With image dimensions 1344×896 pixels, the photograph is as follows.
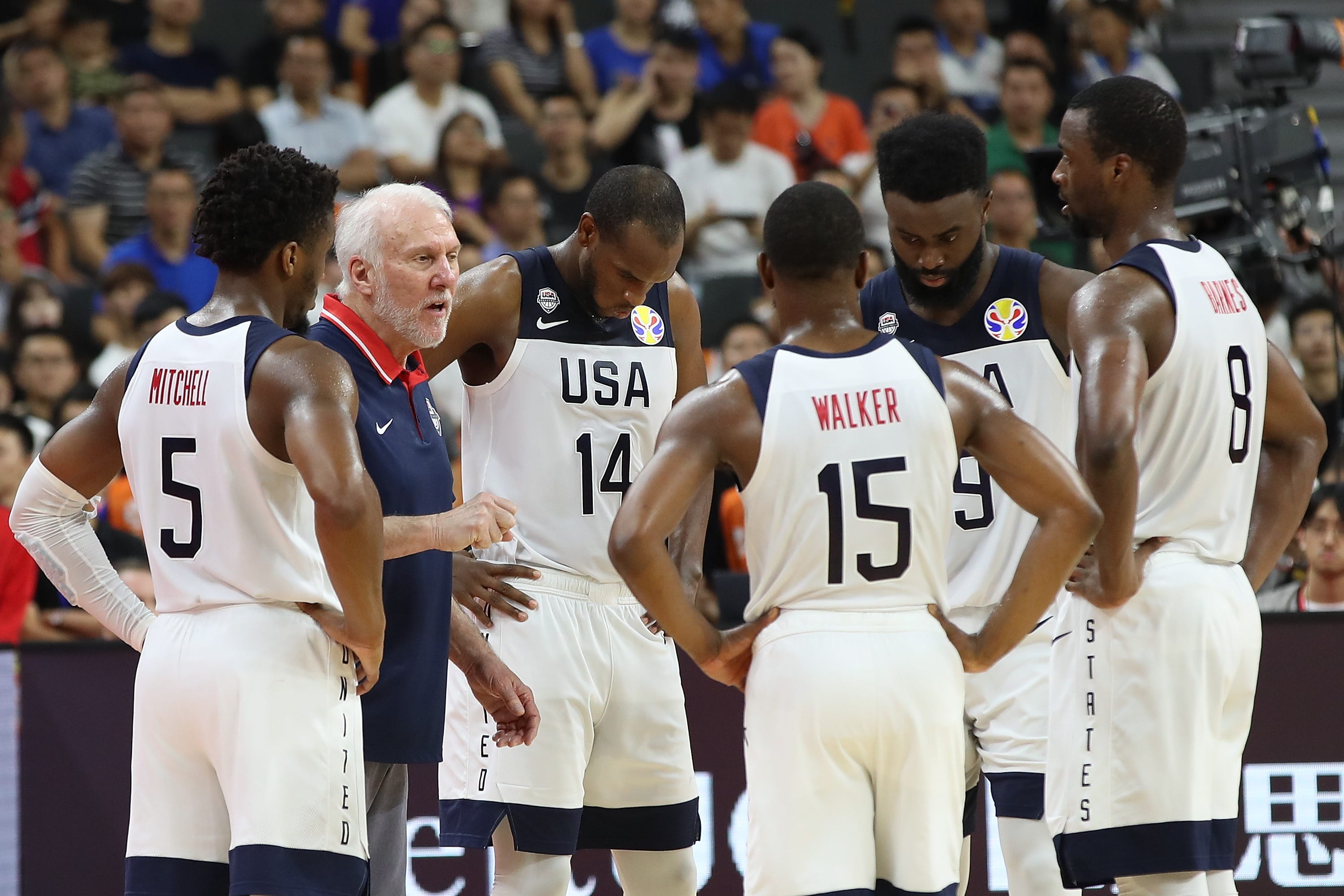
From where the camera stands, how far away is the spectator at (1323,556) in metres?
6.32

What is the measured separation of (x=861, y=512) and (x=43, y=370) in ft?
23.5

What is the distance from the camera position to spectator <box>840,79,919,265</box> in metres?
10.7

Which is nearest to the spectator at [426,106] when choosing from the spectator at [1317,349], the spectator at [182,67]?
the spectator at [182,67]

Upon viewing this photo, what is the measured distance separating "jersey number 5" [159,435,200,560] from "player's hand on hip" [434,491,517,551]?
1.86ft

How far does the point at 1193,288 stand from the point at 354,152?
806 cm

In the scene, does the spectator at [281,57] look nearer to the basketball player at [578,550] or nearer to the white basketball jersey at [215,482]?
the basketball player at [578,550]

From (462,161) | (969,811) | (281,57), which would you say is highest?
(281,57)

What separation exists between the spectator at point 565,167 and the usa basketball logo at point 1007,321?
653cm

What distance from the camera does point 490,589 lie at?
464cm

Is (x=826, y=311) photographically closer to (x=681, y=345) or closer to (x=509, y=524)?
(x=509, y=524)

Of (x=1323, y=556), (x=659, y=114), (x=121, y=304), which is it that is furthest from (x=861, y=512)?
(x=659, y=114)

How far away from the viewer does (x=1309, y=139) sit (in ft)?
22.6

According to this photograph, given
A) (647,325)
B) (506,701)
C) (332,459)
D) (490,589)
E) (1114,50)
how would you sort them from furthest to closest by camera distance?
(1114,50) → (647,325) → (490,589) → (506,701) → (332,459)

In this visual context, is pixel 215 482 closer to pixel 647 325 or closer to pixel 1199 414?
Result: pixel 647 325
